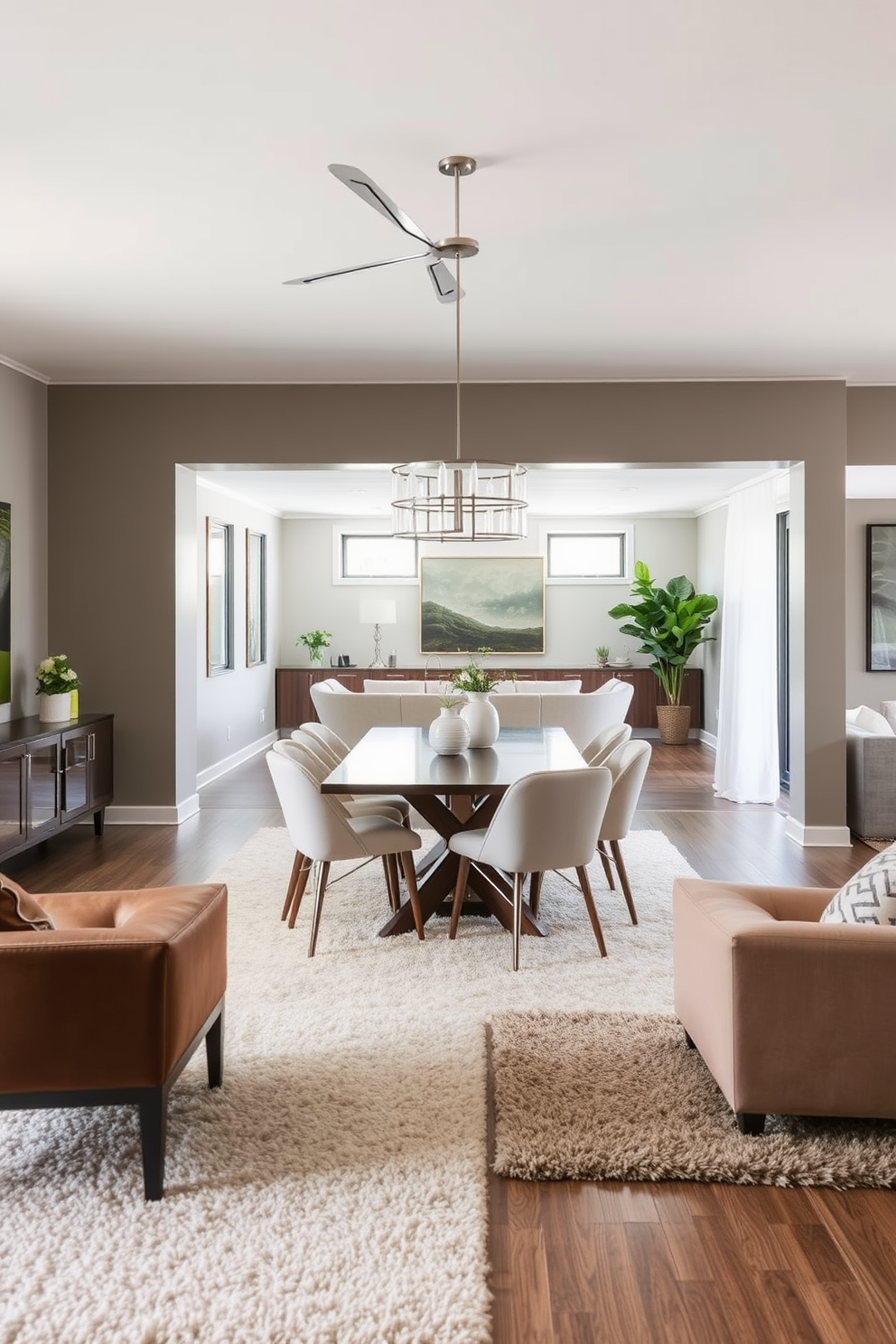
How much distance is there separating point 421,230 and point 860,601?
6.82m

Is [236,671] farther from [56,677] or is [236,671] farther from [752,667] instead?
[752,667]

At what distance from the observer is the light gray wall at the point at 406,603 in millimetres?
11523

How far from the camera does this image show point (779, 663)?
8336 millimetres

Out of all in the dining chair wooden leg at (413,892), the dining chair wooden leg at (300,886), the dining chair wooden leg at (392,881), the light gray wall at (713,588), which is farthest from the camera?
the light gray wall at (713,588)

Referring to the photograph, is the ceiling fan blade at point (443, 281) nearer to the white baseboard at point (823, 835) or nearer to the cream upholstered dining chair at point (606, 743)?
the cream upholstered dining chair at point (606, 743)

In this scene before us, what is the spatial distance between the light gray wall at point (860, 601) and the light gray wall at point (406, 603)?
9.23 feet

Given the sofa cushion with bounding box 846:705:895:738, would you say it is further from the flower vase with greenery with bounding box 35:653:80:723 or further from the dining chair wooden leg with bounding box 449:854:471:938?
the flower vase with greenery with bounding box 35:653:80:723

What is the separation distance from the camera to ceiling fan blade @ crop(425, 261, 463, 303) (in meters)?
3.13

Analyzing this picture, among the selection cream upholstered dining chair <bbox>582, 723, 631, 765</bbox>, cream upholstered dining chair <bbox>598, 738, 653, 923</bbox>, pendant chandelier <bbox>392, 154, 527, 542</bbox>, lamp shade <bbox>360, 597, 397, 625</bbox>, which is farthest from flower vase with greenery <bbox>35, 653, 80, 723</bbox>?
lamp shade <bbox>360, 597, 397, 625</bbox>

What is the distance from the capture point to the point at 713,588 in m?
10.6

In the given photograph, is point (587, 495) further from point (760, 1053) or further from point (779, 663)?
point (760, 1053)

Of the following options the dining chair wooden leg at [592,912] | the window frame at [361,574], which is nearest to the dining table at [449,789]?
the dining chair wooden leg at [592,912]

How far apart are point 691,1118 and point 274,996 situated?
150 centimetres

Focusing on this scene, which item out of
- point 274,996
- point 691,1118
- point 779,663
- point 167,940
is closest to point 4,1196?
point 167,940
